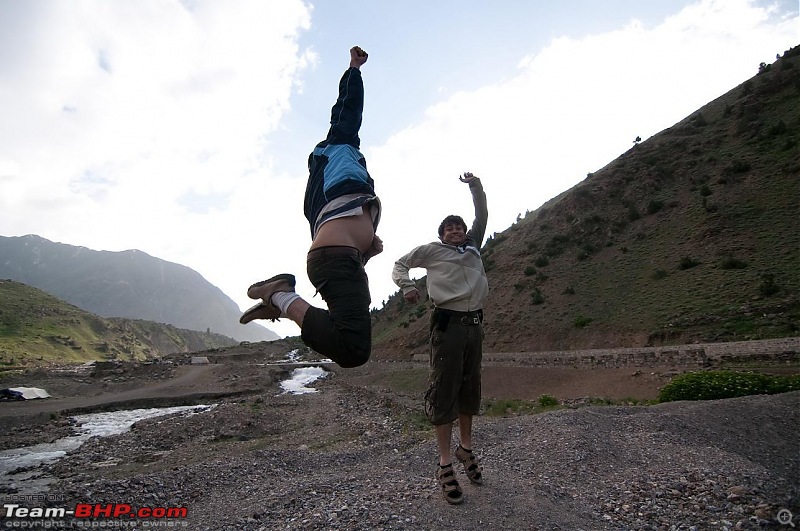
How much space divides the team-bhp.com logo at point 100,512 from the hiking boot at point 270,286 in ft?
11.5

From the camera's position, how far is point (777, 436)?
18.6 ft

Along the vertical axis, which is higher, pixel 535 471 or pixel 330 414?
pixel 535 471

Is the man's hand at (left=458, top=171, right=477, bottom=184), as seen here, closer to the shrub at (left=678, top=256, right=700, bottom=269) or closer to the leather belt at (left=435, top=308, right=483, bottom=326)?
the leather belt at (left=435, top=308, right=483, bottom=326)

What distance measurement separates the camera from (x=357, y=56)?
3.22 meters

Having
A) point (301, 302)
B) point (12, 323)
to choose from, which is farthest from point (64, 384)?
point (12, 323)

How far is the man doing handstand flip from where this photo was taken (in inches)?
104

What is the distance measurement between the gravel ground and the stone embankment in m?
7.24

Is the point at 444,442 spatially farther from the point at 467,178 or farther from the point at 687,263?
the point at 687,263

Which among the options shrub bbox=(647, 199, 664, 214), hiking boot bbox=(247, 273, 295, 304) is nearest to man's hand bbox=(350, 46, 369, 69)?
hiking boot bbox=(247, 273, 295, 304)

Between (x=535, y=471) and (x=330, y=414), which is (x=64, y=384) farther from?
(x=535, y=471)

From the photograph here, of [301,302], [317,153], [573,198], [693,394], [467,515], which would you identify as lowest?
[693,394]

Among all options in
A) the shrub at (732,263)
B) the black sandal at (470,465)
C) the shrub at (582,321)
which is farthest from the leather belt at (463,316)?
the shrub at (732,263)

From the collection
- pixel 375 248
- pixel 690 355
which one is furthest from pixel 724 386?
pixel 375 248

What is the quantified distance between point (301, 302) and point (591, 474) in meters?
3.83
